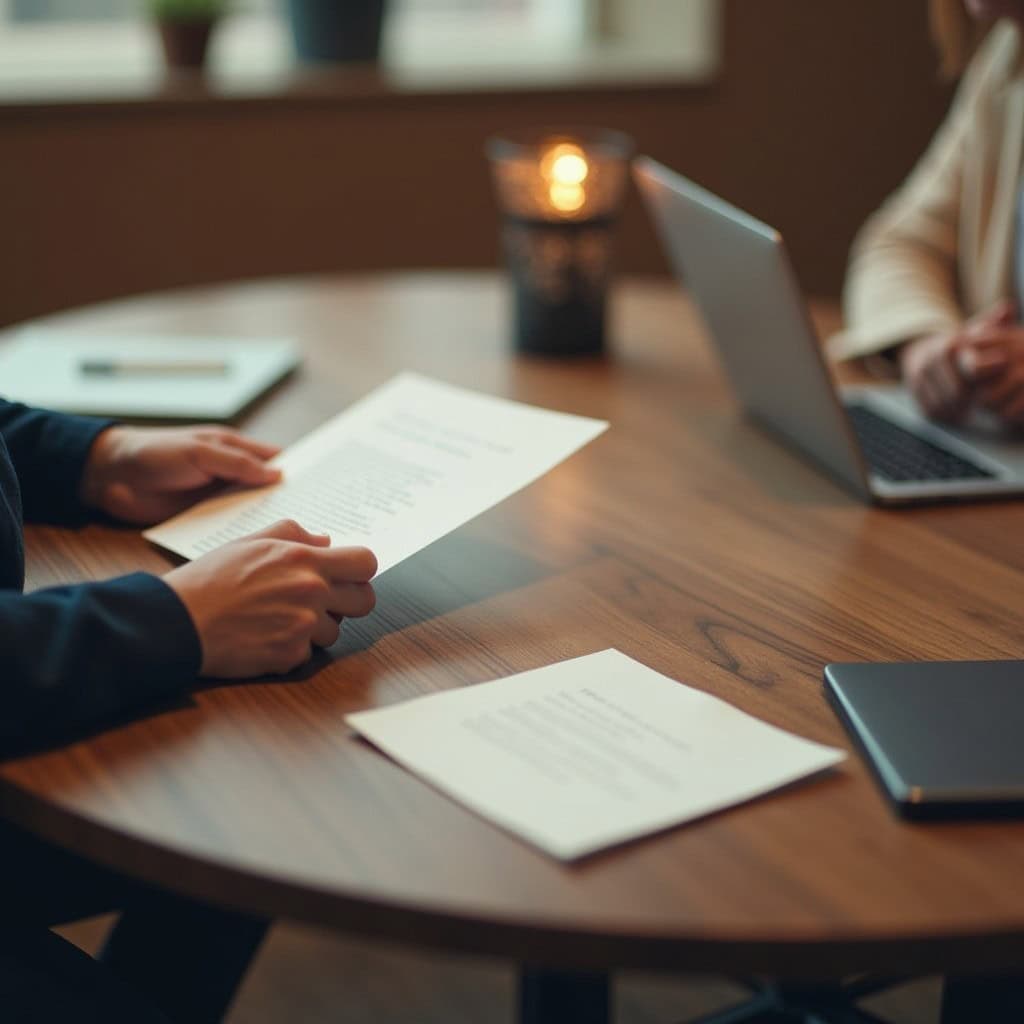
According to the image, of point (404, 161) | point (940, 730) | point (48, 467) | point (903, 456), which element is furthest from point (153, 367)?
point (404, 161)

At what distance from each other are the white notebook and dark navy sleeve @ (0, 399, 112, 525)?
171 millimetres

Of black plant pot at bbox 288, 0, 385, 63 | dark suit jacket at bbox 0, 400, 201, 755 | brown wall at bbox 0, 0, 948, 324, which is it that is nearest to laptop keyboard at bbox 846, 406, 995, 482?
dark suit jacket at bbox 0, 400, 201, 755

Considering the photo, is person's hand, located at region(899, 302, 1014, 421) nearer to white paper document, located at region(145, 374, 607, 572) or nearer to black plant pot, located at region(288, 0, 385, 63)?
white paper document, located at region(145, 374, 607, 572)

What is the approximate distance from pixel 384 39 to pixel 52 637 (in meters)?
A: 2.00

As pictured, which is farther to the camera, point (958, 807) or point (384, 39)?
point (384, 39)

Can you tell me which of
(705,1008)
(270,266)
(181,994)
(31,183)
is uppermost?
(31,183)

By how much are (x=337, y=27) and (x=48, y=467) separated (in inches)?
63.1

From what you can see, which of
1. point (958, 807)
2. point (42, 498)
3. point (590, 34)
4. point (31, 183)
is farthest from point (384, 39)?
point (958, 807)

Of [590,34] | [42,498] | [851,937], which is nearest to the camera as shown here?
[851,937]

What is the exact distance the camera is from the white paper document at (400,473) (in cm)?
87

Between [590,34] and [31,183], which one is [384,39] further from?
[31,183]

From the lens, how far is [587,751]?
0.67 m

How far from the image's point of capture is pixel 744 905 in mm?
556

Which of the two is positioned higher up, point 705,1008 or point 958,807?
point 958,807
